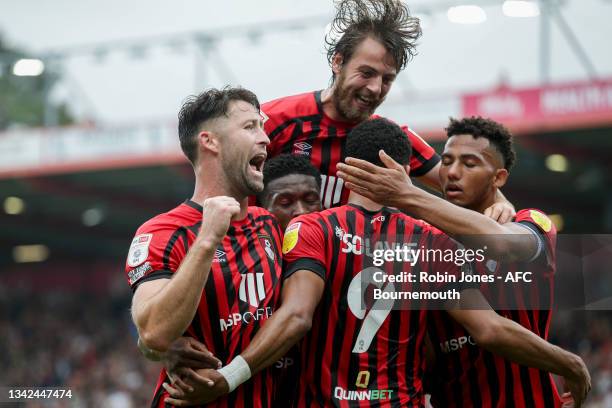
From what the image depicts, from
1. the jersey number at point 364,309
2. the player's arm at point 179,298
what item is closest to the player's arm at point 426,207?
the jersey number at point 364,309

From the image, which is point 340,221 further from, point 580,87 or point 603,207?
point 603,207

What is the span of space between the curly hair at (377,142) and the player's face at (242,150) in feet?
1.47

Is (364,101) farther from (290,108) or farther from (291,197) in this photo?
(291,197)

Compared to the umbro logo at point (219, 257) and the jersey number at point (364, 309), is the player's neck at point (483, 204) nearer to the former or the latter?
the jersey number at point (364, 309)

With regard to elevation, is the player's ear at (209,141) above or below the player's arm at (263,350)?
above

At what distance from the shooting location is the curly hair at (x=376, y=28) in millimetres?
5445

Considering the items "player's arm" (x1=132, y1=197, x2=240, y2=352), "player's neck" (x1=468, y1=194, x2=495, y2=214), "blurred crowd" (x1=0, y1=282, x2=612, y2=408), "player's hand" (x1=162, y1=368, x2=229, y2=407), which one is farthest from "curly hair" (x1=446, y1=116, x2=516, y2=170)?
"blurred crowd" (x1=0, y1=282, x2=612, y2=408)

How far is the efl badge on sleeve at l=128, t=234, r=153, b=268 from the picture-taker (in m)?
4.20

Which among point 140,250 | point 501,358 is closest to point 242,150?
point 140,250

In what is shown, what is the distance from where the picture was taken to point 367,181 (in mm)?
4367

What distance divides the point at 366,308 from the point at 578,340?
14.6 meters

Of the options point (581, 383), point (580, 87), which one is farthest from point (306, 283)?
point (580, 87)

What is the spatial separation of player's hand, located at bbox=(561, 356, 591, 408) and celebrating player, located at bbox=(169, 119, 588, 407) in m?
0.10

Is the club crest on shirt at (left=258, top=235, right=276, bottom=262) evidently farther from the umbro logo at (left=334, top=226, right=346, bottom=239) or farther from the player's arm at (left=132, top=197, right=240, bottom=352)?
A: the player's arm at (left=132, top=197, right=240, bottom=352)
